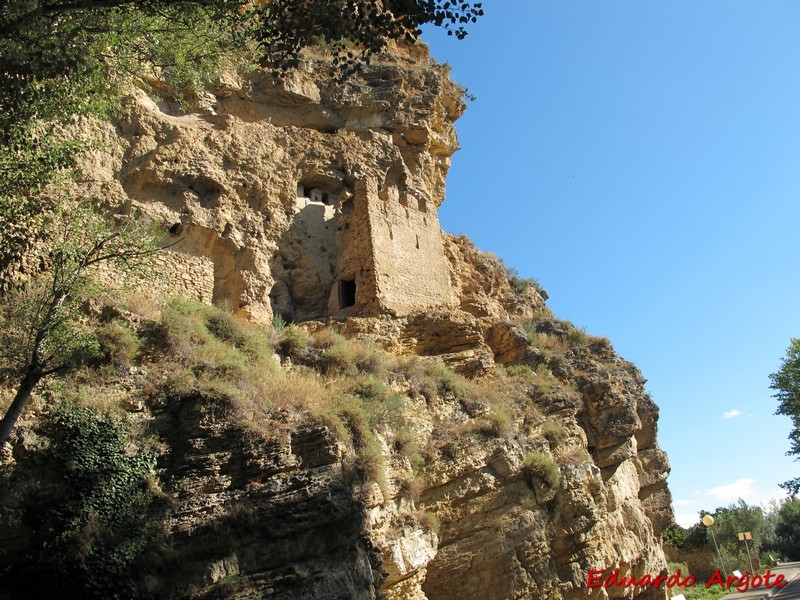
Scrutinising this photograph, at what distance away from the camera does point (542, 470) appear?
1249cm

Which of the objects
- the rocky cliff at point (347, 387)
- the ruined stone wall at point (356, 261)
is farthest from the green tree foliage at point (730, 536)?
the ruined stone wall at point (356, 261)

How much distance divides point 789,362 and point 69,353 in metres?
27.9

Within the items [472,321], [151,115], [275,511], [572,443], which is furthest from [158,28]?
[572,443]

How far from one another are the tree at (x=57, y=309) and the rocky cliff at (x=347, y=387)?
71 centimetres

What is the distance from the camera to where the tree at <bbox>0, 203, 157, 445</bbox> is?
779 centimetres

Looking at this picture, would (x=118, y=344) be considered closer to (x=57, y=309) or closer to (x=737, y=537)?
(x=57, y=309)

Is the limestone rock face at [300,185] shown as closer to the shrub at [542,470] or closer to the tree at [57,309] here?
the tree at [57,309]

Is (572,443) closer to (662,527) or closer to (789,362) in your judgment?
(662,527)

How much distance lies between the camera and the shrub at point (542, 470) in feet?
40.9

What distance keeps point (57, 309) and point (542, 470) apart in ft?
28.4

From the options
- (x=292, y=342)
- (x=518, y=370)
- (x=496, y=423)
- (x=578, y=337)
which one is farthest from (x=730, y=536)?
(x=292, y=342)

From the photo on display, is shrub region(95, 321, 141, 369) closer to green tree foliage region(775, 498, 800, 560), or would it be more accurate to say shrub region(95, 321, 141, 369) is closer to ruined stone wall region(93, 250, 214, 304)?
ruined stone wall region(93, 250, 214, 304)

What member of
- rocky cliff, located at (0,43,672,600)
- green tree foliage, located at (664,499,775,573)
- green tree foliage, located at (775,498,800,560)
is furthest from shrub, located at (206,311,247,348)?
green tree foliage, located at (775,498,800,560)

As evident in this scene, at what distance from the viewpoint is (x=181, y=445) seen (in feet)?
27.6
